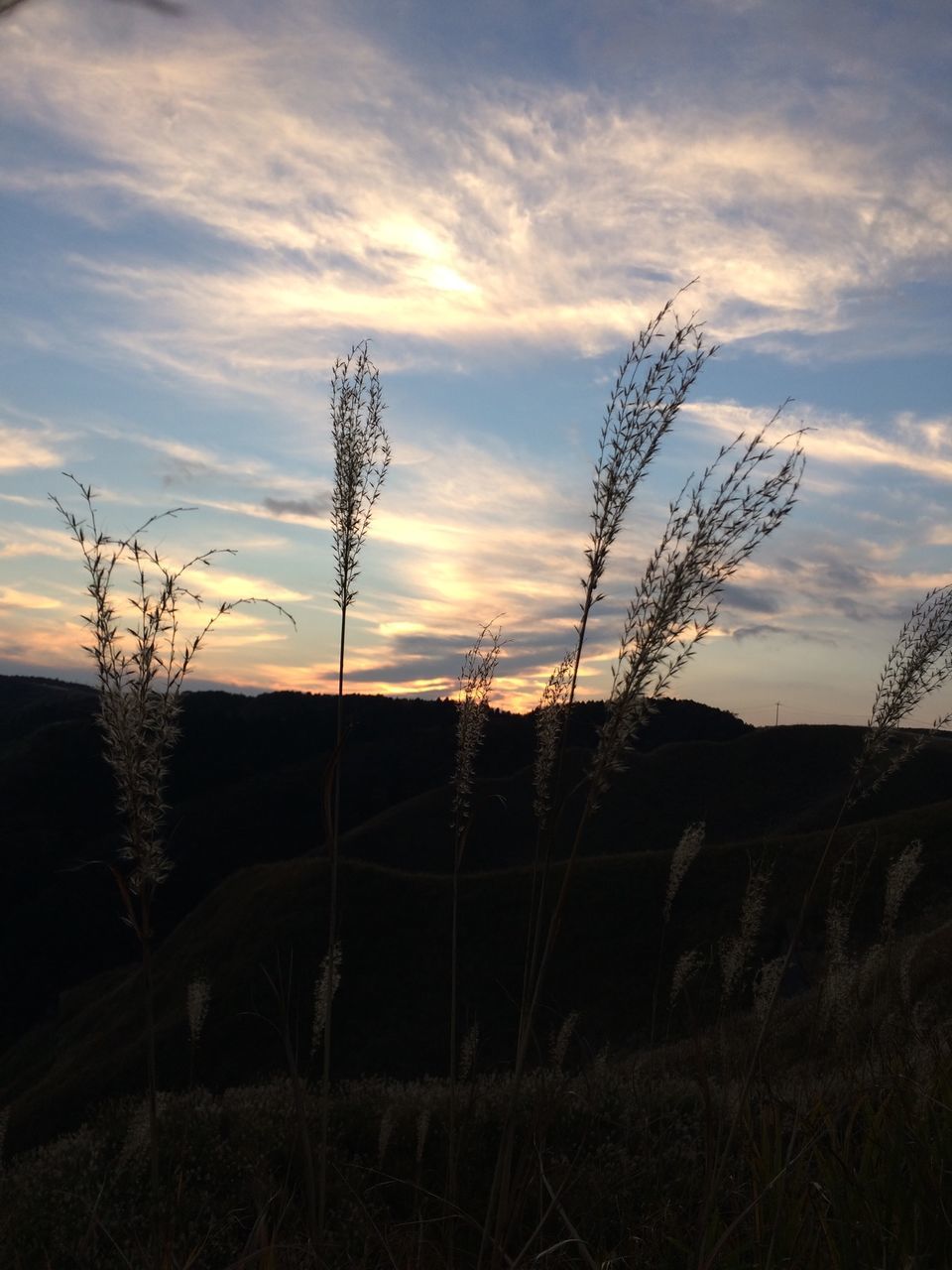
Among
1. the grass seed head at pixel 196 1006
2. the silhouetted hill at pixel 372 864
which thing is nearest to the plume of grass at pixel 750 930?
the silhouetted hill at pixel 372 864

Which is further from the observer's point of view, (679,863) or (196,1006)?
(196,1006)

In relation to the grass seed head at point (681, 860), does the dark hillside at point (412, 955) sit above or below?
below

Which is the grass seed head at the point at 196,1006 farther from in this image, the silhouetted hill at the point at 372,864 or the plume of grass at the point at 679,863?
the plume of grass at the point at 679,863

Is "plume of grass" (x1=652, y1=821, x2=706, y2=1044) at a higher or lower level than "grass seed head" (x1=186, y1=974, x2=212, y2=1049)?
higher

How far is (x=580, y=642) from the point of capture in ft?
9.09

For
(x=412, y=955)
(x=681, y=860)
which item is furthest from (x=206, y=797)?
(x=681, y=860)

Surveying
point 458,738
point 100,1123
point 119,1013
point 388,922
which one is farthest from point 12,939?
point 458,738

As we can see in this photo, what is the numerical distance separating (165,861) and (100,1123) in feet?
→ 40.8

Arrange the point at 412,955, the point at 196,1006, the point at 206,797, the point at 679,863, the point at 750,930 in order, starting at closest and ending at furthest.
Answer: the point at 750,930, the point at 679,863, the point at 196,1006, the point at 412,955, the point at 206,797

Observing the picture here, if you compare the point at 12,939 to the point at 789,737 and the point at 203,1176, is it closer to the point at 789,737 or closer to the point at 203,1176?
the point at 789,737

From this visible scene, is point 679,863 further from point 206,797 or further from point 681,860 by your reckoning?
point 206,797

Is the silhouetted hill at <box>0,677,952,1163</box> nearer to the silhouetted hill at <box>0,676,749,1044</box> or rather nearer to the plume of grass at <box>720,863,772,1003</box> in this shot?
the silhouetted hill at <box>0,676,749,1044</box>

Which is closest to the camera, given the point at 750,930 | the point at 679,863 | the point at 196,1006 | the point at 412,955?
the point at 750,930

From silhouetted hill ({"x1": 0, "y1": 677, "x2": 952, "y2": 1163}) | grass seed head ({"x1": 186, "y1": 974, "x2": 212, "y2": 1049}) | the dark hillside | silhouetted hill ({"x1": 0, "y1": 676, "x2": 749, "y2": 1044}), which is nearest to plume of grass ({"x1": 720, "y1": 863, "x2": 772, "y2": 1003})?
silhouetted hill ({"x1": 0, "y1": 677, "x2": 952, "y2": 1163})
